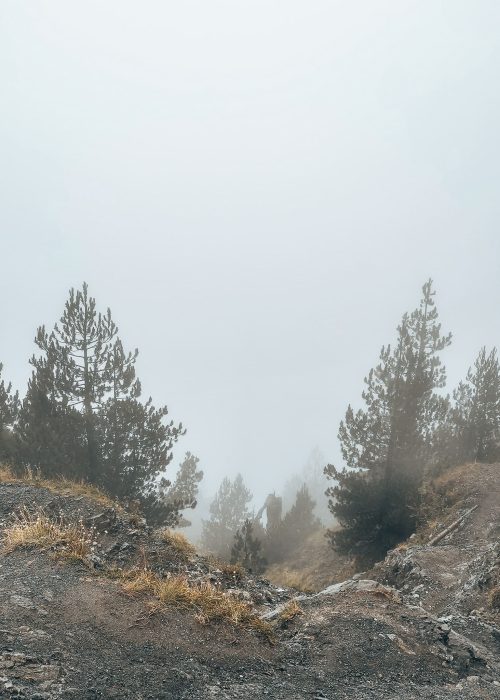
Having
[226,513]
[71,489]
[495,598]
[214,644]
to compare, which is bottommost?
[214,644]

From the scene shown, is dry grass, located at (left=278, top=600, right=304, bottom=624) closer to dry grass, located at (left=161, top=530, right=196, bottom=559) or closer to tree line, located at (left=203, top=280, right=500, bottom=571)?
dry grass, located at (left=161, top=530, right=196, bottom=559)

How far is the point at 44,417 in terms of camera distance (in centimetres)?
2056

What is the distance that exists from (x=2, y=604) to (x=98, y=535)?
15.6 feet

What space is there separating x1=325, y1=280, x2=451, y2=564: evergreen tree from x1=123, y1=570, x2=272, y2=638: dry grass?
585 inches

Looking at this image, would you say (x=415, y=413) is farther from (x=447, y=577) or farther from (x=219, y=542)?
(x=219, y=542)

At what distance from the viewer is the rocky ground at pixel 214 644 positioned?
561cm

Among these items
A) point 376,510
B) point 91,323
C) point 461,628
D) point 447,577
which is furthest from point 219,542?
point 461,628

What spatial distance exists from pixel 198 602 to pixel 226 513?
50468mm

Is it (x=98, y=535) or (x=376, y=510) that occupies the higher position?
(x=376, y=510)

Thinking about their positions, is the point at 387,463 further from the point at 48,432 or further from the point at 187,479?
the point at 187,479

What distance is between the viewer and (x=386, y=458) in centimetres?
2225

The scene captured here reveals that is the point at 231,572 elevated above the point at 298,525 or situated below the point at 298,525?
below

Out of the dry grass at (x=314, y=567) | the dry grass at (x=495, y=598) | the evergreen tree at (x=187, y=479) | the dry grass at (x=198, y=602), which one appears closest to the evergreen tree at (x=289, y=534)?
the dry grass at (x=314, y=567)

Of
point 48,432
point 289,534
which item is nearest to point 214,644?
point 48,432
